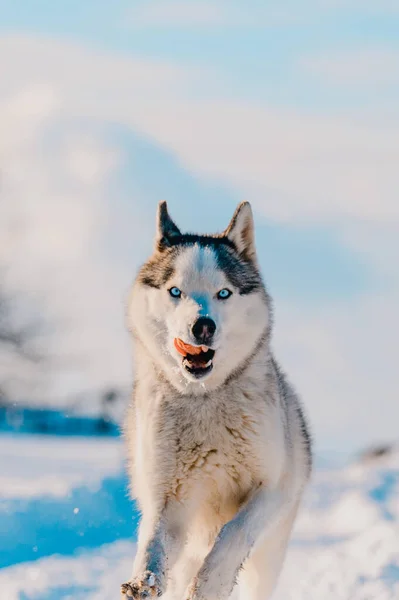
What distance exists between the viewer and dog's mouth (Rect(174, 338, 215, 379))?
466 centimetres

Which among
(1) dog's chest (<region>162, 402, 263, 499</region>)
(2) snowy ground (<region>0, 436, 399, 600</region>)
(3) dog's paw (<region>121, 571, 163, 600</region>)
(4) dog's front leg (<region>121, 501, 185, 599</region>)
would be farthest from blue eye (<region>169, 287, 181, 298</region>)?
A: (2) snowy ground (<region>0, 436, 399, 600</region>)

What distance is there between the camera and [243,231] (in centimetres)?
518

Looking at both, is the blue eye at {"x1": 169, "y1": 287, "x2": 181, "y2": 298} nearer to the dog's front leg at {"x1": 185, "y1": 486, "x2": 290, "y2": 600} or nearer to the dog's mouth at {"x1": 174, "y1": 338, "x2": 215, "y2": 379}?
the dog's mouth at {"x1": 174, "y1": 338, "x2": 215, "y2": 379}

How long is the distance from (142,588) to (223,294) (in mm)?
1354

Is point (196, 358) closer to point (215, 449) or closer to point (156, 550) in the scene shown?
point (215, 449)

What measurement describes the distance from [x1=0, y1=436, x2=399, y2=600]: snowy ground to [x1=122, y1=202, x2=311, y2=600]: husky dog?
1628 mm

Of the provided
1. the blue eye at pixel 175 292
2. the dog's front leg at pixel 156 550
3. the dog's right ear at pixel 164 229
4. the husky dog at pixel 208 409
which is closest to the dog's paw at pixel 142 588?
the dog's front leg at pixel 156 550

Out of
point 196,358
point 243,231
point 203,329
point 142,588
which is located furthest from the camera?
point 243,231

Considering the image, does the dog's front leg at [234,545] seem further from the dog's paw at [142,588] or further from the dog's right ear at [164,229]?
the dog's right ear at [164,229]

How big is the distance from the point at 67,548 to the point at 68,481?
4.02ft

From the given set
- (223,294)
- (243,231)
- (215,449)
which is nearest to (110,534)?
(215,449)

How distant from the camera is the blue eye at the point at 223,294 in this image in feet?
15.5

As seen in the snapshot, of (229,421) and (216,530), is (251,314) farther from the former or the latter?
(216,530)

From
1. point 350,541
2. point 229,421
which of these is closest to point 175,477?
point 229,421
